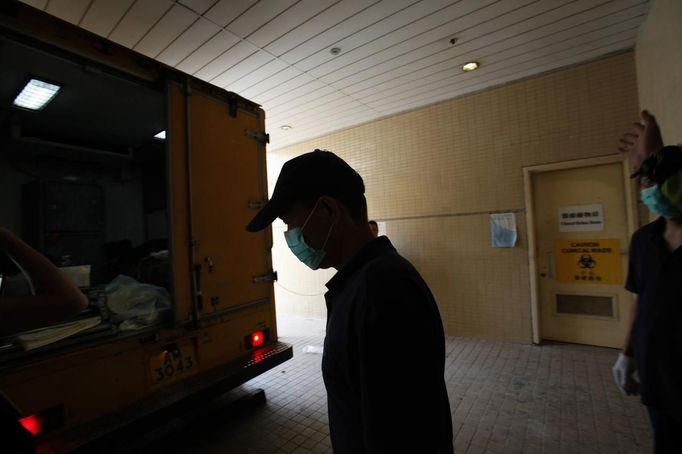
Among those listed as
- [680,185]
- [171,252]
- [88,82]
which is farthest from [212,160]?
[680,185]

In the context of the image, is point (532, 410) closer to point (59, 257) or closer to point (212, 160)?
point (212, 160)

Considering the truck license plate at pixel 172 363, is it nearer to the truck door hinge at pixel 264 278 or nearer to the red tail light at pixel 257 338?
the red tail light at pixel 257 338

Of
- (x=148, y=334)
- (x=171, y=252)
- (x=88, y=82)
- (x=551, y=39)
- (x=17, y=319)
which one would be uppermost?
(x=551, y=39)

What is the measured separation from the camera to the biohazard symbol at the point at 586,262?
4.12 metres

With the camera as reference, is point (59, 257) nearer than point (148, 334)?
No

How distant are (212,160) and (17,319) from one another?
5.48 feet

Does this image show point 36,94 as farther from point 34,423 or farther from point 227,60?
point 34,423

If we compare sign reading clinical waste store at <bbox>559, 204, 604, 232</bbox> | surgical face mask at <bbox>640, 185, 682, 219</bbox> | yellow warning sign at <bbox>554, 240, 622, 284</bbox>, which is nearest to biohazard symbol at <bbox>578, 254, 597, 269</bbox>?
yellow warning sign at <bbox>554, 240, 622, 284</bbox>

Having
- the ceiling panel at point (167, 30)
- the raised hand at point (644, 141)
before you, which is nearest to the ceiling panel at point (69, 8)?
the ceiling panel at point (167, 30)

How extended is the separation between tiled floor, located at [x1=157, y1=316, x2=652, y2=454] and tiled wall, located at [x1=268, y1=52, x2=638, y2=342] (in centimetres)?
82

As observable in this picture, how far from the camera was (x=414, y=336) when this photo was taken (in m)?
0.74

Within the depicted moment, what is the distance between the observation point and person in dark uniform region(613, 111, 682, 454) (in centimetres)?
139

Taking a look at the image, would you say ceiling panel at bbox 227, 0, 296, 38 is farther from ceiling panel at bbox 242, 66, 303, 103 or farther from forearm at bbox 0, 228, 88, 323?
forearm at bbox 0, 228, 88, 323

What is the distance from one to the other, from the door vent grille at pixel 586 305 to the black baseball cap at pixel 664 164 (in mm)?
3432
